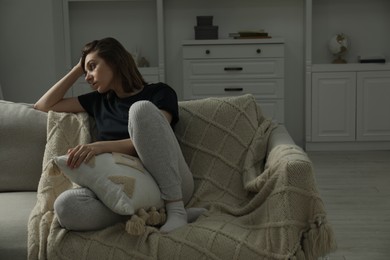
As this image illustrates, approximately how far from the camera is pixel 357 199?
396 cm

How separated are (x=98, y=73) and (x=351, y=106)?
339 cm

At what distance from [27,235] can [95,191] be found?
0.26 meters

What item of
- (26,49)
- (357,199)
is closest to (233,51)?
(26,49)

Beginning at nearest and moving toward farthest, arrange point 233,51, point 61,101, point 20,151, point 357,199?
point 20,151
point 61,101
point 357,199
point 233,51

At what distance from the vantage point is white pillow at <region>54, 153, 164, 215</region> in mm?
2113

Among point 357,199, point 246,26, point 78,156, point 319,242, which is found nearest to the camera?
point 319,242

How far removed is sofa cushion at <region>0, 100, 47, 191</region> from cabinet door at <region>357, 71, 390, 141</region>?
344 cm

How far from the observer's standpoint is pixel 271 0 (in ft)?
18.9

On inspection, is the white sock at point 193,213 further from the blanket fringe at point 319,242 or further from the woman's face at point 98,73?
the woman's face at point 98,73

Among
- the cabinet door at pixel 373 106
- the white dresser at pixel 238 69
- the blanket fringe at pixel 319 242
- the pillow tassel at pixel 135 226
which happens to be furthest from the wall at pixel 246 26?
the blanket fringe at pixel 319 242

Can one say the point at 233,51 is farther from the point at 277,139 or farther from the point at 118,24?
the point at 277,139

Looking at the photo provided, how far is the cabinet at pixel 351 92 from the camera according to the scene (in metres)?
5.51

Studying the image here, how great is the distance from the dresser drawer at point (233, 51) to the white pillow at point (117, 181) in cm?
331

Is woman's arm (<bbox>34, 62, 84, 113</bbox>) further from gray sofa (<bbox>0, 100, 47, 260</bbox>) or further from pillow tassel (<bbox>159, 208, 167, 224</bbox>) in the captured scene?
pillow tassel (<bbox>159, 208, 167, 224</bbox>)
